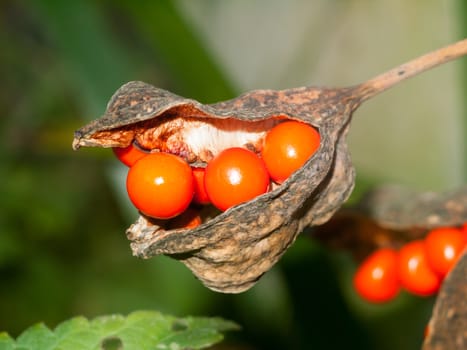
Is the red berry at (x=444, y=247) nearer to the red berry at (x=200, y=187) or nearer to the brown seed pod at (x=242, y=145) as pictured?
the brown seed pod at (x=242, y=145)

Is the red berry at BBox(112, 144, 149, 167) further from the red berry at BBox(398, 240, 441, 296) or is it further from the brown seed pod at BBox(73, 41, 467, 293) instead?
the red berry at BBox(398, 240, 441, 296)

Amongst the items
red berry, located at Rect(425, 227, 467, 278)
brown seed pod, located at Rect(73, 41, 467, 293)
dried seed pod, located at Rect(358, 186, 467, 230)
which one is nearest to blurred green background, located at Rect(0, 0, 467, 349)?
dried seed pod, located at Rect(358, 186, 467, 230)

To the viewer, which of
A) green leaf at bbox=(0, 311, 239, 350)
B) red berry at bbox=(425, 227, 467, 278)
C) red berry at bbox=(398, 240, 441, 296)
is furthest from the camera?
red berry at bbox=(398, 240, 441, 296)

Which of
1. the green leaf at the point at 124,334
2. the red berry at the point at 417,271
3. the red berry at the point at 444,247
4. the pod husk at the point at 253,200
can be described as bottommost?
the red berry at the point at 417,271

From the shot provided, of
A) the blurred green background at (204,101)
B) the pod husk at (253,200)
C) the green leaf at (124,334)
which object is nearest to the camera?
the pod husk at (253,200)

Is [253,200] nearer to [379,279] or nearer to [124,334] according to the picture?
[124,334]

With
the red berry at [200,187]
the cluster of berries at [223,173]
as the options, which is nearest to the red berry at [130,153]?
the cluster of berries at [223,173]

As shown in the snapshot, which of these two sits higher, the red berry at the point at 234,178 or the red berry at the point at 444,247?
the red berry at the point at 234,178
